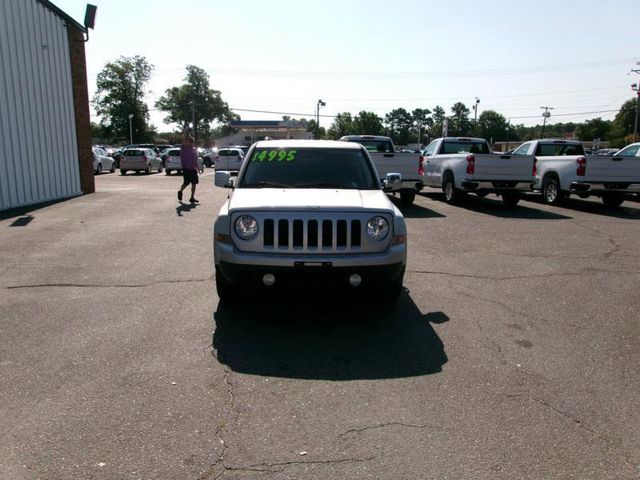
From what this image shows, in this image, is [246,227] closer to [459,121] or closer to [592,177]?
[592,177]

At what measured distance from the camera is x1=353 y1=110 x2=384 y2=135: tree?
9969 centimetres

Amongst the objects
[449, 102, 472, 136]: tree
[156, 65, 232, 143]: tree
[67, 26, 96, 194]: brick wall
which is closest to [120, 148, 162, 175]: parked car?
[67, 26, 96, 194]: brick wall

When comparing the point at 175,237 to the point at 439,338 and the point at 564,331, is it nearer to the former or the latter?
the point at 439,338

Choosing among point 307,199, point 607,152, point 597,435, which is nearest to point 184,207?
point 307,199

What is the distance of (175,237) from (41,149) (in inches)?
309

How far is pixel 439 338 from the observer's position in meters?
4.71

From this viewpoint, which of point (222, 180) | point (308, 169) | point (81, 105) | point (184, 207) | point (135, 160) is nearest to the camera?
point (308, 169)

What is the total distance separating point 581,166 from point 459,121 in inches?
5577

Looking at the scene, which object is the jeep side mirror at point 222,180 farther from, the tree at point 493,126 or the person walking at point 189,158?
the tree at point 493,126

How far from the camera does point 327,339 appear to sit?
4641mm

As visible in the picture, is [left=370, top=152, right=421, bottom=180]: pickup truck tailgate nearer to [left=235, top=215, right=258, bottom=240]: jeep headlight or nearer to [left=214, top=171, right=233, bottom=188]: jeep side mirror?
[left=214, top=171, right=233, bottom=188]: jeep side mirror

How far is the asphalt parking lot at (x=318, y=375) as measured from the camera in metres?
2.90

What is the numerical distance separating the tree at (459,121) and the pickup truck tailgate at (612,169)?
123 m

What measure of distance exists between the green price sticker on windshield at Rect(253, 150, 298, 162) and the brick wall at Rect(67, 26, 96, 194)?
12907mm
